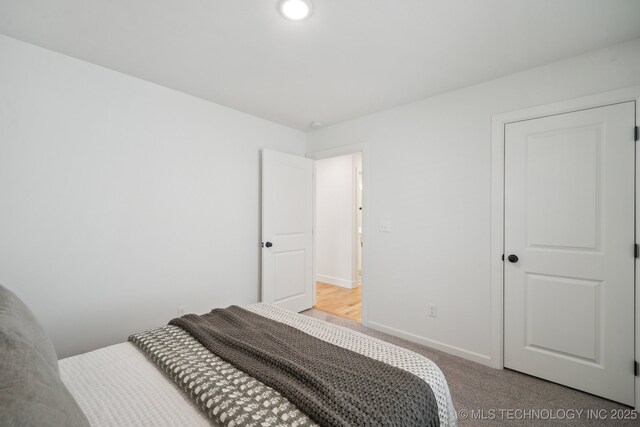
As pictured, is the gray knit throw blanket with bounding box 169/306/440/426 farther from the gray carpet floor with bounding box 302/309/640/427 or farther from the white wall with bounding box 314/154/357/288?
the white wall with bounding box 314/154/357/288

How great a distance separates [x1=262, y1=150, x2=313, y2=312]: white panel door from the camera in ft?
10.5

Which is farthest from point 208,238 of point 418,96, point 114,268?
point 418,96

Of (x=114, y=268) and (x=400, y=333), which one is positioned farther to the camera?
(x=400, y=333)

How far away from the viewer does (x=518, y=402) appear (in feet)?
6.22

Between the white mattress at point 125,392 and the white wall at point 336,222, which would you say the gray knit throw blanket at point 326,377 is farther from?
the white wall at point 336,222

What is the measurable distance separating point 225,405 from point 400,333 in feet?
7.74

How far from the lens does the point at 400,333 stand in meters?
2.92

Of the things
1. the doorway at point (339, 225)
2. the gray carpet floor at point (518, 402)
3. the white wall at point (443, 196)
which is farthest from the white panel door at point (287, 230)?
the gray carpet floor at point (518, 402)

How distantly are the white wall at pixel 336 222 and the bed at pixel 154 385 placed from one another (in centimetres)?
342

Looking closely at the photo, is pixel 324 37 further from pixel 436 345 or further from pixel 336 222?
pixel 336 222

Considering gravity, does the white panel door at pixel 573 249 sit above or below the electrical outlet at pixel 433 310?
above

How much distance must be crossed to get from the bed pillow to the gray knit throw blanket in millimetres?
601

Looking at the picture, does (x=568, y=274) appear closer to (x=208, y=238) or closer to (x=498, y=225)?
(x=498, y=225)

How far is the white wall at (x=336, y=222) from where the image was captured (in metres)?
4.88
